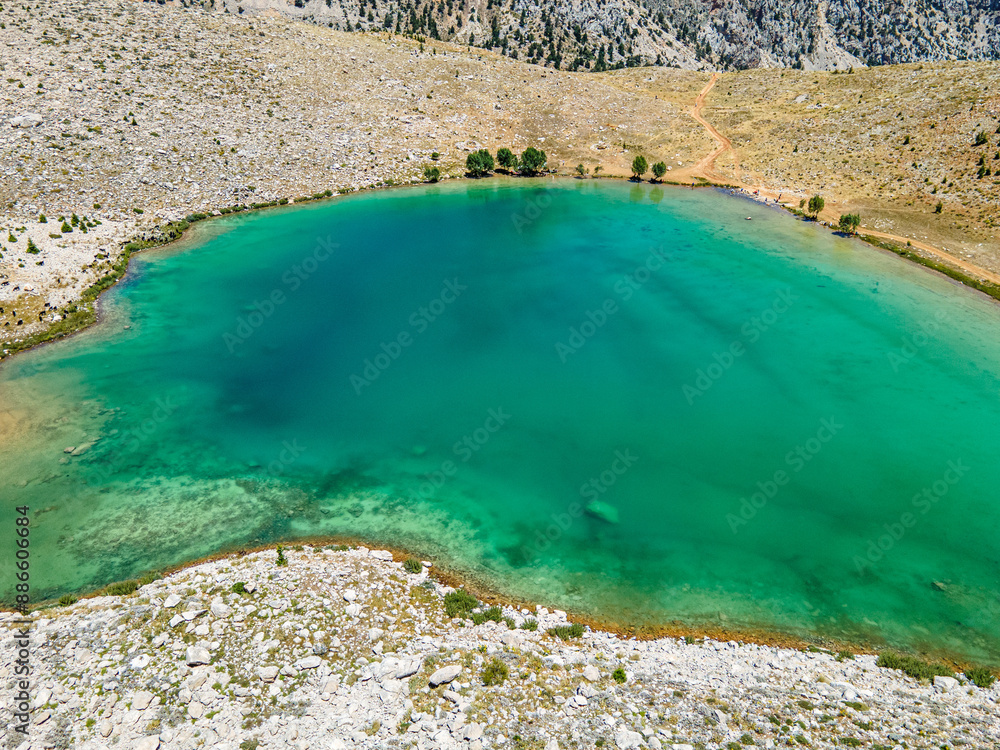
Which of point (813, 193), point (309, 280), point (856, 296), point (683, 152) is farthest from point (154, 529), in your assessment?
point (683, 152)

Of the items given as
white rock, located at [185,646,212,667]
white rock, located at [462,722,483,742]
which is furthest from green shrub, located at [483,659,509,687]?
white rock, located at [185,646,212,667]

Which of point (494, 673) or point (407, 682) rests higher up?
point (494, 673)

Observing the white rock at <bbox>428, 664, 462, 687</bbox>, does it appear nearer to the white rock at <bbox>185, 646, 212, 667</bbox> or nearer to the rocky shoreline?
the rocky shoreline

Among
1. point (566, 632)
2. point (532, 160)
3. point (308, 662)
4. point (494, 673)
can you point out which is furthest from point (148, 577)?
point (532, 160)

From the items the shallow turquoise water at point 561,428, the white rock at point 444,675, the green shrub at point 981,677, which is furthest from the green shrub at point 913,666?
the white rock at point 444,675

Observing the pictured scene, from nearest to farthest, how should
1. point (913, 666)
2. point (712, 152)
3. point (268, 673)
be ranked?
point (268, 673) < point (913, 666) < point (712, 152)

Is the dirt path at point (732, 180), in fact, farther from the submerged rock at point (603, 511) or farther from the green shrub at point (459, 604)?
the green shrub at point (459, 604)

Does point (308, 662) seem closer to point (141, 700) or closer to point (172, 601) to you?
point (141, 700)
